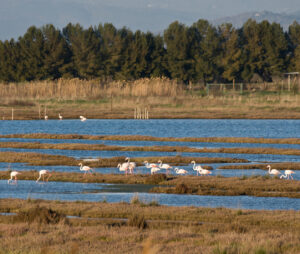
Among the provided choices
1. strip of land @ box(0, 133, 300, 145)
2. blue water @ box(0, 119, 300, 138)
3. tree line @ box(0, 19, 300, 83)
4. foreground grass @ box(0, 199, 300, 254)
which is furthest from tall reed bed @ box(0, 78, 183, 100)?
foreground grass @ box(0, 199, 300, 254)

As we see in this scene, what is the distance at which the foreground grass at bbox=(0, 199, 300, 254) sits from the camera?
579 inches

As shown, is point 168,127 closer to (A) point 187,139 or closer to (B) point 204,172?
(A) point 187,139

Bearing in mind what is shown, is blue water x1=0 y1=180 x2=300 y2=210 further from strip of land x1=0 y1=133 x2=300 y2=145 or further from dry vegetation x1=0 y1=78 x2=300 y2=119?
dry vegetation x1=0 y1=78 x2=300 y2=119

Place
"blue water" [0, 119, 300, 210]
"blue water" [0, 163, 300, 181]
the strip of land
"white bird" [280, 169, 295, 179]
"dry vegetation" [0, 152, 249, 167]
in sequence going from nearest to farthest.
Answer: "blue water" [0, 119, 300, 210], "white bird" [280, 169, 295, 179], "blue water" [0, 163, 300, 181], "dry vegetation" [0, 152, 249, 167], the strip of land

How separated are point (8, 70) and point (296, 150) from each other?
67545 millimetres

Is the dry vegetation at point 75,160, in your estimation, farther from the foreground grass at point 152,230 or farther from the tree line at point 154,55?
the tree line at point 154,55

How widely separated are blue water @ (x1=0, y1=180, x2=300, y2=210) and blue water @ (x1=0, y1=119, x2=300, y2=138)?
26.9 m

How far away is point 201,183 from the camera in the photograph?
27.0 metres

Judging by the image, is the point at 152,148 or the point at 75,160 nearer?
the point at 75,160

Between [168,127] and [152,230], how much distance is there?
143 ft

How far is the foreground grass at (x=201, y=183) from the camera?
997 inches

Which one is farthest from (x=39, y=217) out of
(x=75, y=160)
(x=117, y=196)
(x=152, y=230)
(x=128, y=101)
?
(x=128, y=101)

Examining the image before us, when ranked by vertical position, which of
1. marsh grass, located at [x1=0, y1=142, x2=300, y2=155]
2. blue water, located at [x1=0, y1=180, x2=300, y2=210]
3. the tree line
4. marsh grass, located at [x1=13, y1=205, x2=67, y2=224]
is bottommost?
marsh grass, located at [x1=0, y1=142, x2=300, y2=155]

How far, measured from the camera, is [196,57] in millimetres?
99438
